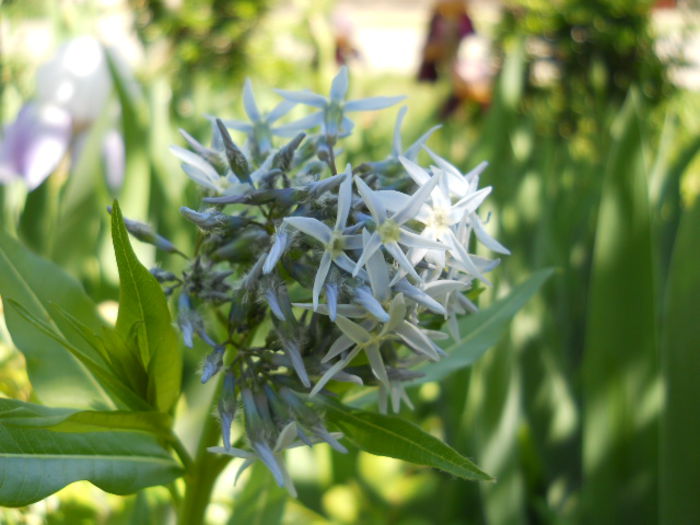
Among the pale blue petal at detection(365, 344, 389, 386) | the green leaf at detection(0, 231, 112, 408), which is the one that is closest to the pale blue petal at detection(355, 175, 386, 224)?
the pale blue petal at detection(365, 344, 389, 386)

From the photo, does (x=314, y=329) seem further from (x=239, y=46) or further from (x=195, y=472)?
(x=239, y=46)

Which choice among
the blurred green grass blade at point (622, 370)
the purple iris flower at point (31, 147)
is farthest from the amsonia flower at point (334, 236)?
the purple iris flower at point (31, 147)

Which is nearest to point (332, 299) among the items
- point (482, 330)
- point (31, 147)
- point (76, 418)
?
point (76, 418)

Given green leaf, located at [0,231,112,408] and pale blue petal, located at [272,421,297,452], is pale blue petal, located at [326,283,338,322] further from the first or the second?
green leaf, located at [0,231,112,408]

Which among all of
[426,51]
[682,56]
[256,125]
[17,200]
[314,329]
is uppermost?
[256,125]

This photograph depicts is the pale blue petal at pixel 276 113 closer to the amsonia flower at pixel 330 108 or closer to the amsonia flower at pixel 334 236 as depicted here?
the amsonia flower at pixel 330 108

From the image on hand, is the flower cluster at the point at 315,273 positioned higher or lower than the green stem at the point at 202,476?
higher

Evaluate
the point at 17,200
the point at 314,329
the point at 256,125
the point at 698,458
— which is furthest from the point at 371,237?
the point at 17,200
